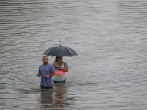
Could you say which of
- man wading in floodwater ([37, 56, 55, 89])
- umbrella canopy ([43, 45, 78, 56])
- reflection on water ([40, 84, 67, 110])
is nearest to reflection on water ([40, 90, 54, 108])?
reflection on water ([40, 84, 67, 110])

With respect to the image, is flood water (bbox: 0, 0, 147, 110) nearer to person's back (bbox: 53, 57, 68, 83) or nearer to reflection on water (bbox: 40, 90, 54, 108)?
reflection on water (bbox: 40, 90, 54, 108)

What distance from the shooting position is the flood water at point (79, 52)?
58.0 feet

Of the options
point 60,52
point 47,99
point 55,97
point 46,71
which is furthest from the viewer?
point 60,52

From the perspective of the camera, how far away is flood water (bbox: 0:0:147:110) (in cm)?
1769

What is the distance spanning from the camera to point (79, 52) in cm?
2498

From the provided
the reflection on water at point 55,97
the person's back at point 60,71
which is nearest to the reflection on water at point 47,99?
the reflection on water at point 55,97

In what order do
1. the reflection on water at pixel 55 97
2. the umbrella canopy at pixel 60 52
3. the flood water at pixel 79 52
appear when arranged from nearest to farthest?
the reflection on water at pixel 55 97
the flood water at pixel 79 52
the umbrella canopy at pixel 60 52

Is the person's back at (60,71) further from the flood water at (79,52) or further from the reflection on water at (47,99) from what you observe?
the reflection on water at (47,99)

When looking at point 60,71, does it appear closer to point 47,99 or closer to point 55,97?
point 55,97

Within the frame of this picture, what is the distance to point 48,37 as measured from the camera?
93.3ft

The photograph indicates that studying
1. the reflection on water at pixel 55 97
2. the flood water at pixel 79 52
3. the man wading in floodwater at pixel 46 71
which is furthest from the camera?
the man wading in floodwater at pixel 46 71

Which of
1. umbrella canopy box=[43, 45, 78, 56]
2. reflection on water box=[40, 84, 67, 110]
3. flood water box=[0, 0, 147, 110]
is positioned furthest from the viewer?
umbrella canopy box=[43, 45, 78, 56]

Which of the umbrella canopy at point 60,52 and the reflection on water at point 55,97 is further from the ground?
the umbrella canopy at point 60,52

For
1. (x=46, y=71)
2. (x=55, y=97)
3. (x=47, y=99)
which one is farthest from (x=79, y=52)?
(x=47, y=99)
